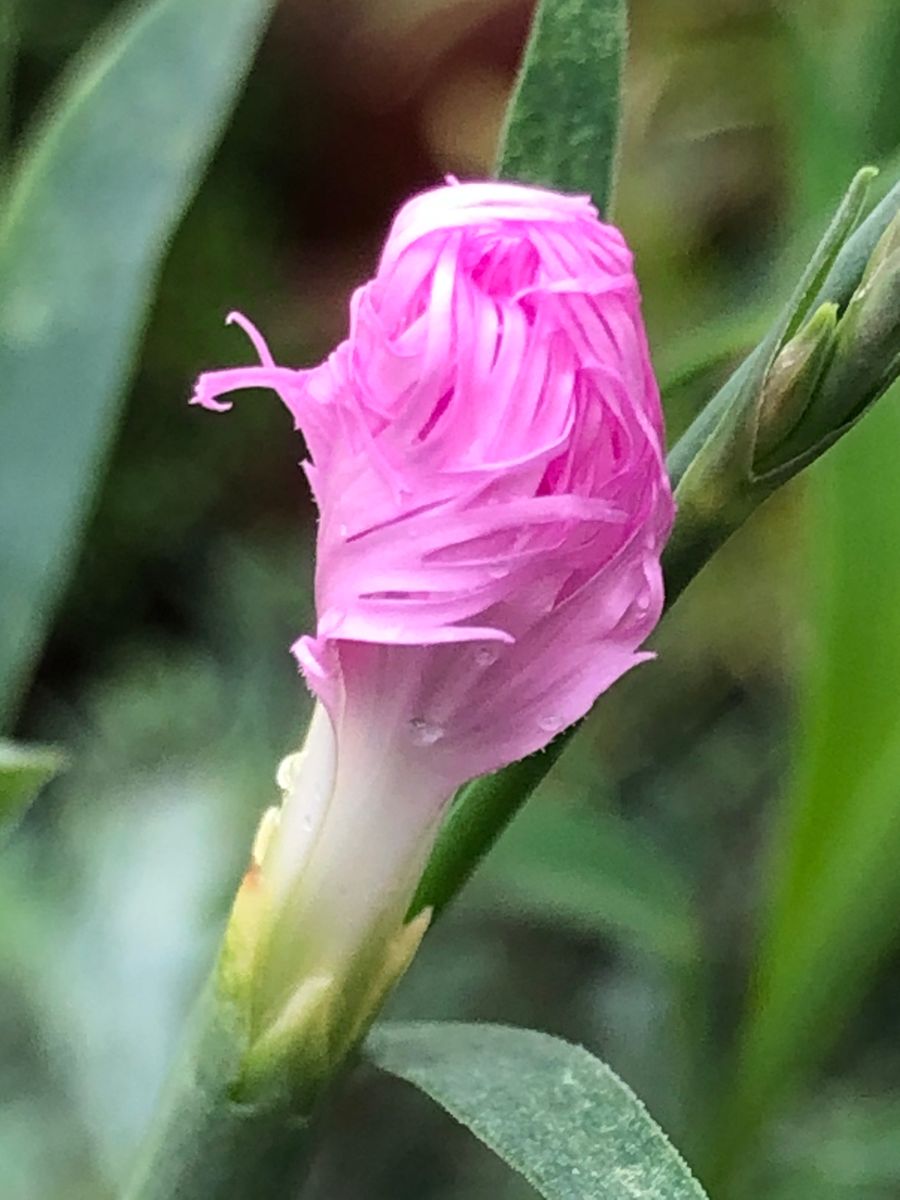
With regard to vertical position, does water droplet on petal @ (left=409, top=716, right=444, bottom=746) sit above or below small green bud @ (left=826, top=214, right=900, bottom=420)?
below

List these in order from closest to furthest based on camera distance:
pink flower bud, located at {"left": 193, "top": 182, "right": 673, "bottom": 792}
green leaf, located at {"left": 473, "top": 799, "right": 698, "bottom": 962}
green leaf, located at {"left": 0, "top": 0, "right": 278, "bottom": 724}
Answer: pink flower bud, located at {"left": 193, "top": 182, "right": 673, "bottom": 792} < green leaf, located at {"left": 0, "top": 0, "right": 278, "bottom": 724} < green leaf, located at {"left": 473, "top": 799, "right": 698, "bottom": 962}

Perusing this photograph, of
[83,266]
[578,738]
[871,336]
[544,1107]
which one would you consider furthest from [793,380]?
[578,738]

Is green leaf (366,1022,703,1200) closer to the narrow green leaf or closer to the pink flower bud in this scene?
the pink flower bud

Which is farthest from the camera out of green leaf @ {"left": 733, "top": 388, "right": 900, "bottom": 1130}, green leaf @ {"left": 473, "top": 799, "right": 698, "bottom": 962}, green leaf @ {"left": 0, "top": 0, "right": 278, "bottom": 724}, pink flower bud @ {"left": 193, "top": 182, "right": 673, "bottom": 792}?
green leaf @ {"left": 473, "top": 799, "right": 698, "bottom": 962}

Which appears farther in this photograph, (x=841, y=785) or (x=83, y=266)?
(x=841, y=785)

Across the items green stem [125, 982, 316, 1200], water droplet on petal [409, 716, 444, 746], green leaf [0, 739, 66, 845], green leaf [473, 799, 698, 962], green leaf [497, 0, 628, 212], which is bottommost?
green leaf [473, 799, 698, 962]

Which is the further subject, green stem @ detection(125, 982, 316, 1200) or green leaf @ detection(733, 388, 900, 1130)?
green leaf @ detection(733, 388, 900, 1130)

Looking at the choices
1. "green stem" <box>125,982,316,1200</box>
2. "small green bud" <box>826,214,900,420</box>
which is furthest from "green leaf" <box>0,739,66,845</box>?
"small green bud" <box>826,214,900,420</box>

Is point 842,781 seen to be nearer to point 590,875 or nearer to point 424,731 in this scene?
point 590,875
